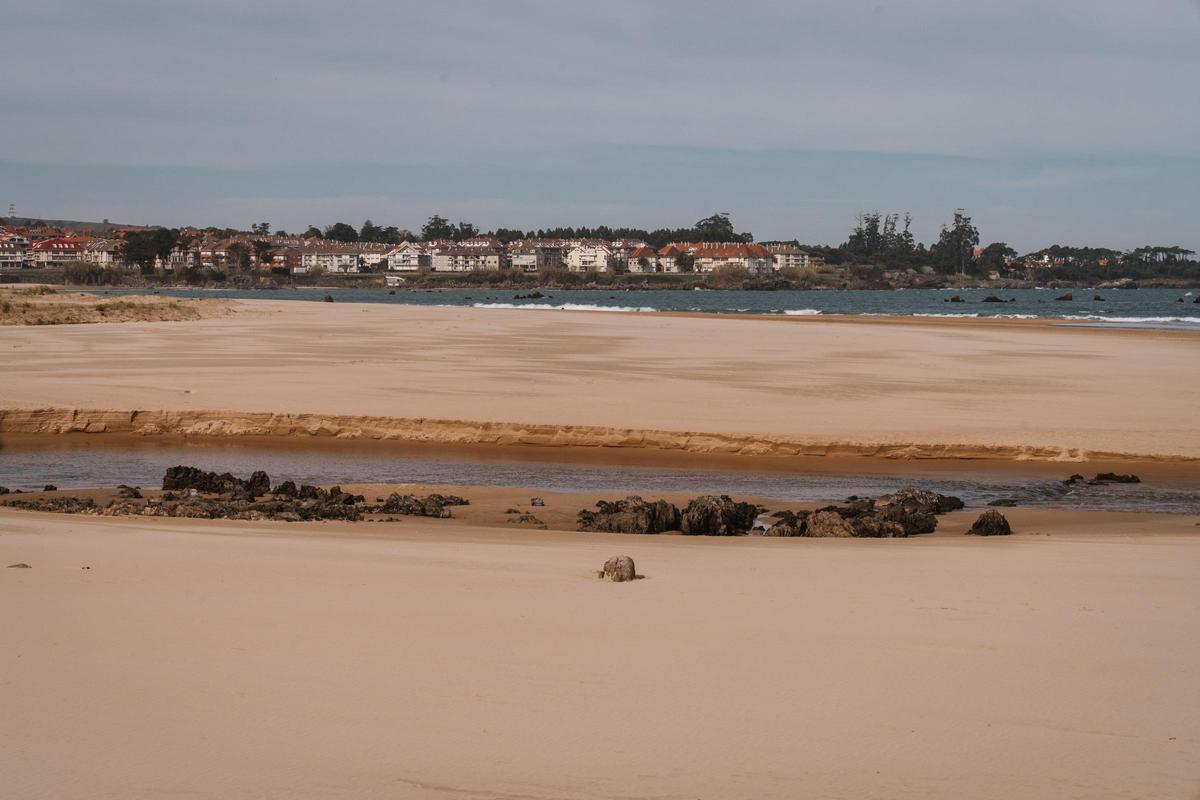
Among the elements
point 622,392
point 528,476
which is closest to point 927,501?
point 528,476

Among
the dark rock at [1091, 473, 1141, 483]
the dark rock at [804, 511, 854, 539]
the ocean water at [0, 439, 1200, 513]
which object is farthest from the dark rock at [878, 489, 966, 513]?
the dark rock at [1091, 473, 1141, 483]

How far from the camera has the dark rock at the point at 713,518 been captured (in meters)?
10.0

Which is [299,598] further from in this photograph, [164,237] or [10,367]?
[164,237]

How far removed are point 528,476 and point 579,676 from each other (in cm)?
912

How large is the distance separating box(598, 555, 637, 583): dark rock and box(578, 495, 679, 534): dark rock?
294 centimetres

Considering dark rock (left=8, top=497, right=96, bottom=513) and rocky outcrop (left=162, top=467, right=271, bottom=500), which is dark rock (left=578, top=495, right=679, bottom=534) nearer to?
rocky outcrop (left=162, top=467, right=271, bottom=500)

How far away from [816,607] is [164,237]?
195637mm

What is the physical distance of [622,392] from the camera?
19656 mm

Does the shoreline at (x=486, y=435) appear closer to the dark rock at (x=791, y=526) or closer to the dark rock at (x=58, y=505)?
the dark rock at (x=791, y=526)

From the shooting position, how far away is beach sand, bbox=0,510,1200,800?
4.01 metres

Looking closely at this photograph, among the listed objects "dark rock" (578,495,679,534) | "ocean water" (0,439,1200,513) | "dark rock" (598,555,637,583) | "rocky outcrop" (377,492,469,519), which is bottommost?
"ocean water" (0,439,1200,513)

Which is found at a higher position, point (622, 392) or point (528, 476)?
point (622, 392)

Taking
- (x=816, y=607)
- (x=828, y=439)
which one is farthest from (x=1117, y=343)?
(x=816, y=607)

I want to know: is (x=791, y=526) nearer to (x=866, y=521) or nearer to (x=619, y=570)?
(x=866, y=521)
